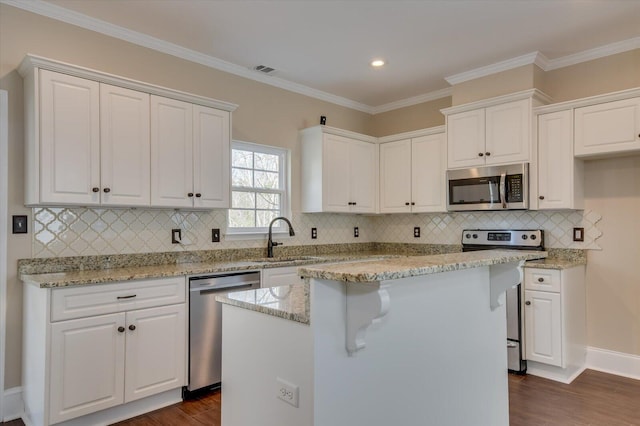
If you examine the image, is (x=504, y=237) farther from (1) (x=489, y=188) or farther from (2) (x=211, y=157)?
(2) (x=211, y=157)

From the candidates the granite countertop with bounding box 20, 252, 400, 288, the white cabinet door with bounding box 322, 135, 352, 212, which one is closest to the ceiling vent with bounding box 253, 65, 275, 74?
the white cabinet door with bounding box 322, 135, 352, 212

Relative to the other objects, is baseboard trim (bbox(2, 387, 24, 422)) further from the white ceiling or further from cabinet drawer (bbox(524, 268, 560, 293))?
cabinet drawer (bbox(524, 268, 560, 293))

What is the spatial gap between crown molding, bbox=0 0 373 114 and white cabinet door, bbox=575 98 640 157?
2511 millimetres

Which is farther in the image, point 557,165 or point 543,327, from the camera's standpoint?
point 557,165

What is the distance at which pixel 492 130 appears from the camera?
12.3ft

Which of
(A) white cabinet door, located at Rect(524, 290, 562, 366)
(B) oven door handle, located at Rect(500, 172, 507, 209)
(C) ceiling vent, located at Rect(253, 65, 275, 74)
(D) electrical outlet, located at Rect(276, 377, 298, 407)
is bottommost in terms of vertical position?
(A) white cabinet door, located at Rect(524, 290, 562, 366)

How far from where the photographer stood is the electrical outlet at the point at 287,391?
1421 mm

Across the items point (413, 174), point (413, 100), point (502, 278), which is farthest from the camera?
point (413, 100)

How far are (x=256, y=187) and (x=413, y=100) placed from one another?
2.18 metres

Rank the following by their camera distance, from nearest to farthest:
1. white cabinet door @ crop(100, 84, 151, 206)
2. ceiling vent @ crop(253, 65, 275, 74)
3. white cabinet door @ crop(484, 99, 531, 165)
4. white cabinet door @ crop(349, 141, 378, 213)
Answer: white cabinet door @ crop(100, 84, 151, 206) < white cabinet door @ crop(484, 99, 531, 165) < ceiling vent @ crop(253, 65, 275, 74) < white cabinet door @ crop(349, 141, 378, 213)

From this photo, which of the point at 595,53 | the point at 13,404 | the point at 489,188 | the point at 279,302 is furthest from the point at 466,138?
the point at 13,404

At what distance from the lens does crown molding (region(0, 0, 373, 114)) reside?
2787 mm

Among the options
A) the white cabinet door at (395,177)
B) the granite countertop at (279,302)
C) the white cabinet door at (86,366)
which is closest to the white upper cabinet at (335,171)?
the white cabinet door at (395,177)

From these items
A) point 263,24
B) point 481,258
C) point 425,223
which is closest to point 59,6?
point 263,24
